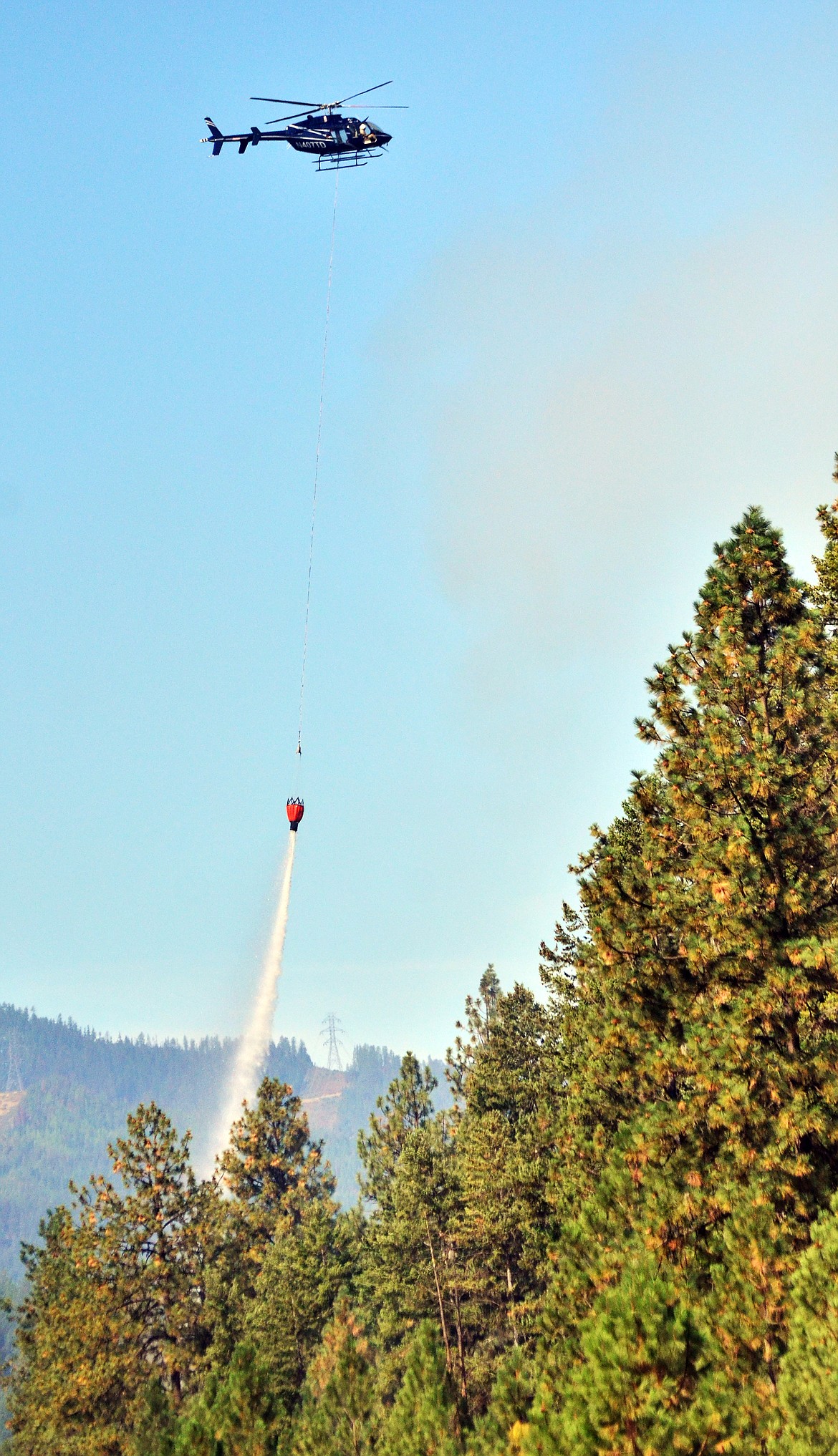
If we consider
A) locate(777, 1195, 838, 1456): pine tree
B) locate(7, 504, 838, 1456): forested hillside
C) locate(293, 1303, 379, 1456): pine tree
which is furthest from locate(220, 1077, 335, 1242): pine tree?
locate(777, 1195, 838, 1456): pine tree

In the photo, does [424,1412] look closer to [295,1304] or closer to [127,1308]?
[295,1304]

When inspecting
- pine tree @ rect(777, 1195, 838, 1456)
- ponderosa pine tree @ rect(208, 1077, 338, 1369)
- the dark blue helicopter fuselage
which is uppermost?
the dark blue helicopter fuselage

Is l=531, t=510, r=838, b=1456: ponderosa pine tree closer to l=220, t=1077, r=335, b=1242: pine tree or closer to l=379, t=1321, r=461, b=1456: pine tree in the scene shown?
l=379, t=1321, r=461, b=1456: pine tree

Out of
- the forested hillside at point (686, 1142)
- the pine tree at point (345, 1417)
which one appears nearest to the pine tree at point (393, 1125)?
the forested hillside at point (686, 1142)

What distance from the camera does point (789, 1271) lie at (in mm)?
21453

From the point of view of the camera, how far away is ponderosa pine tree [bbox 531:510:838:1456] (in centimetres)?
2170

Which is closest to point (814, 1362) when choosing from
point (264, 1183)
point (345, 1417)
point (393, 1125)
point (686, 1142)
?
point (686, 1142)

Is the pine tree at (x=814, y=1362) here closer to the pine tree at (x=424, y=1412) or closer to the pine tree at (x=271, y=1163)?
the pine tree at (x=424, y=1412)

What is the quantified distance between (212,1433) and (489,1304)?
2593 centimetres

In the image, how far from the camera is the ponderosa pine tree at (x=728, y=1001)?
21.7m

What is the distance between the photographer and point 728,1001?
1018 inches

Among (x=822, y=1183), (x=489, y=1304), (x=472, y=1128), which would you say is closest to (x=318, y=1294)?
(x=489, y=1304)

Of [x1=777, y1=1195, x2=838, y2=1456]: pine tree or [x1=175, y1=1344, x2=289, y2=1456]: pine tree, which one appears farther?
[x1=175, y1=1344, x2=289, y2=1456]: pine tree

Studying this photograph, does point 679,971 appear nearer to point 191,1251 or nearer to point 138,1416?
point 138,1416
